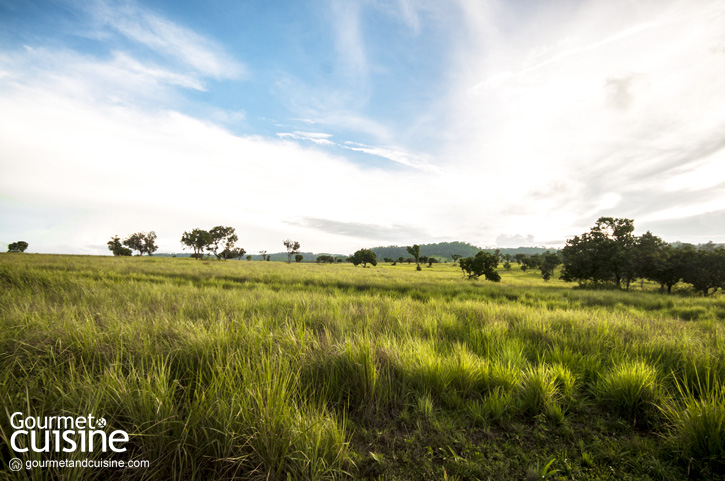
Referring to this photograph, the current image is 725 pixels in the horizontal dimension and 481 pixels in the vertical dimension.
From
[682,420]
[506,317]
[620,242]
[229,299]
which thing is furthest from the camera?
[620,242]

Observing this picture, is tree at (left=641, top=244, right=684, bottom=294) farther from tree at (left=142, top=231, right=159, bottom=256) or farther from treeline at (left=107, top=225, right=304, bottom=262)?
tree at (left=142, top=231, right=159, bottom=256)

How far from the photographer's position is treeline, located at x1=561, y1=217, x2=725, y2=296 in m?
27.8

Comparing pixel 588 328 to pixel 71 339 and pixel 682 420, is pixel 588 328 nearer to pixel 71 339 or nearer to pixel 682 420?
pixel 682 420

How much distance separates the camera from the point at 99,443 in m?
1.82

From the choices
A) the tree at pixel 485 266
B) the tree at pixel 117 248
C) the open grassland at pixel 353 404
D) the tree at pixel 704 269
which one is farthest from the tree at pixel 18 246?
the tree at pixel 704 269

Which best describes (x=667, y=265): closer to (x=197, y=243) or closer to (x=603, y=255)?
(x=603, y=255)

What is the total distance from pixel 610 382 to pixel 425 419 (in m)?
2.30

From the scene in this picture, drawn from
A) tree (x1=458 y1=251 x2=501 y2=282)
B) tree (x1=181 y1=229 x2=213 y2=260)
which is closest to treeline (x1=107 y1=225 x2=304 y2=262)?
tree (x1=181 y1=229 x2=213 y2=260)

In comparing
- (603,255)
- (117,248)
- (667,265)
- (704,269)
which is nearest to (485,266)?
(603,255)

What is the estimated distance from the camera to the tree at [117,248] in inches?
3775

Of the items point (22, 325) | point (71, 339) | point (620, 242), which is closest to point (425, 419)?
point (71, 339)

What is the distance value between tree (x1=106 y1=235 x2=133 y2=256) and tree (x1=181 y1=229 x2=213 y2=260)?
107 ft

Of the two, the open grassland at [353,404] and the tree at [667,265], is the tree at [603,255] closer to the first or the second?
the tree at [667,265]

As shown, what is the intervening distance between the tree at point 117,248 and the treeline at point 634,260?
5336 inches
